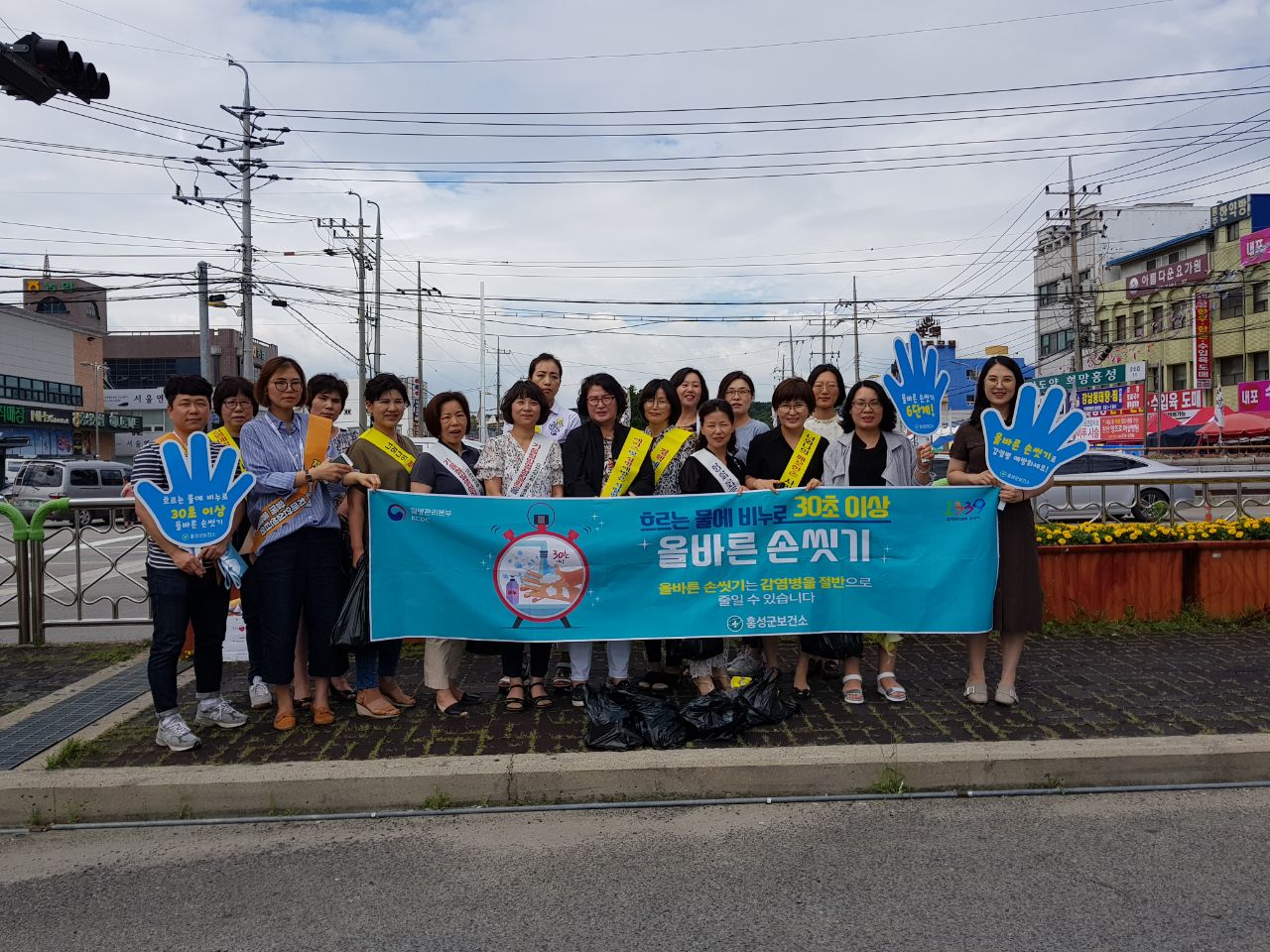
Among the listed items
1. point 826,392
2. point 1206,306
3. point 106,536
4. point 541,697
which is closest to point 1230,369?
point 1206,306

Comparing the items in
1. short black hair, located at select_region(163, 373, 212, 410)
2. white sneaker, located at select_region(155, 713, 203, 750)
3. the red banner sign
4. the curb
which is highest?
the red banner sign

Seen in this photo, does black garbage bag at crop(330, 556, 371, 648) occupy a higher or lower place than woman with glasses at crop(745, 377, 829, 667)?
lower

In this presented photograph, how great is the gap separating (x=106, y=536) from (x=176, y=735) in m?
3.58

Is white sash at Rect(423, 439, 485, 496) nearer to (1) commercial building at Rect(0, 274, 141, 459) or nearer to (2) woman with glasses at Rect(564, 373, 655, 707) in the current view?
(2) woman with glasses at Rect(564, 373, 655, 707)

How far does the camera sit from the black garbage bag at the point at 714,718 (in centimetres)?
469

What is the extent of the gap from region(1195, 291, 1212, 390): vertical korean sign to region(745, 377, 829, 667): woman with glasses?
42844mm

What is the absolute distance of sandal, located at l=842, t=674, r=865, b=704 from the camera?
5316 mm

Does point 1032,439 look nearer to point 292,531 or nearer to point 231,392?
point 292,531

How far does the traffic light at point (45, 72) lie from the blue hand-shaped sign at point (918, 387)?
23.8ft

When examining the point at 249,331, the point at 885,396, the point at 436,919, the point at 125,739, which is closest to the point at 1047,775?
the point at 885,396

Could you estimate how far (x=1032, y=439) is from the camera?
204 inches

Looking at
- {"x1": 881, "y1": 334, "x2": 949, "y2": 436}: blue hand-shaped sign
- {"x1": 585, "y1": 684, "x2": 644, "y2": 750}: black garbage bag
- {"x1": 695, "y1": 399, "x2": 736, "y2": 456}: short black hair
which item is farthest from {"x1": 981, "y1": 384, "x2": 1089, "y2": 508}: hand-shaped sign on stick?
{"x1": 585, "y1": 684, "x2": 644, "y2": 750}: black garbage bag

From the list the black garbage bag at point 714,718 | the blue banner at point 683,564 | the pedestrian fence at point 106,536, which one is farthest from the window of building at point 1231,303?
the black garbage bag at point 714,718

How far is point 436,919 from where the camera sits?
3.21 m
